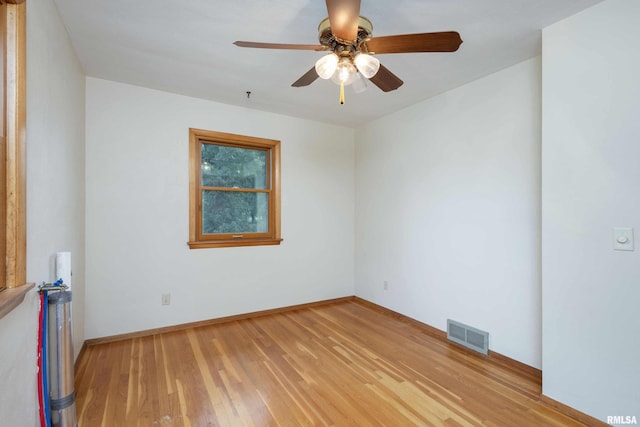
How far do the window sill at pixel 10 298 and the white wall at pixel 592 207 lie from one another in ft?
9.09

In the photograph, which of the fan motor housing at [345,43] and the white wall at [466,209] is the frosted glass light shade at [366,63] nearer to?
the fan motor housing at [345,43]

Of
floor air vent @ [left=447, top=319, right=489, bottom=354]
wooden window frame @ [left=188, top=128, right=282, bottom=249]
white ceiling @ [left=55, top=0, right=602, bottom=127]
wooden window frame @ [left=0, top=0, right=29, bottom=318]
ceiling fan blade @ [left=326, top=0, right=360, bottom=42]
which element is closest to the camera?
wooden window frame @ [left=0, top=0, right=29, bottom=318]

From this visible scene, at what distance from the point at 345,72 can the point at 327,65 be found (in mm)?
125

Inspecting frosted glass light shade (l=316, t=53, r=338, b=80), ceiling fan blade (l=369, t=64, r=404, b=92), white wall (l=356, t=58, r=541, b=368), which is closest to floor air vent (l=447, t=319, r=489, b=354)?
white wall (l=356, t=58, r=541, b=368)

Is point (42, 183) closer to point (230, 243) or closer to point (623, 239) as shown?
point (230, 243)

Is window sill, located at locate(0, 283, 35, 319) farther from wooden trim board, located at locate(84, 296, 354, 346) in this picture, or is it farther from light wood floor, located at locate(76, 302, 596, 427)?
wooden trim board, located at locate(84, 296, 354, 346)

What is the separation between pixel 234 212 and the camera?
3.49m

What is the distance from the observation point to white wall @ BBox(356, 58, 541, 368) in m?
2.33

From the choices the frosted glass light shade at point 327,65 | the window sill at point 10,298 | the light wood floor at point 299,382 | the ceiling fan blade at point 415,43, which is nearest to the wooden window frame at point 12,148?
the window sill at point 10,298

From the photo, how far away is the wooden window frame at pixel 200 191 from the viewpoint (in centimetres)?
314

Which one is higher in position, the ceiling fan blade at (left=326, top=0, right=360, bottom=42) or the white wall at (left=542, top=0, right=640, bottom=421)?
the ceiling fan blade at (left=326, top=0, right=360, bottom=42)

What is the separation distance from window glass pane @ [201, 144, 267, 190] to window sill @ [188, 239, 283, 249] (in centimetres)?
66

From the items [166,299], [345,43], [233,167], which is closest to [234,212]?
[233,167]

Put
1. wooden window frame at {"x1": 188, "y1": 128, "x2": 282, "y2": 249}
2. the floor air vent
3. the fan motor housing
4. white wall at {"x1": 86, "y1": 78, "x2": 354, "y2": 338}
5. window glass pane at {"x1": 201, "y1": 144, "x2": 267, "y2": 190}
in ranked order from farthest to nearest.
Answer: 1. window glass pane at {"x1": 201, "y1": 144, "x2": 267, "y2": 190}
2. wooden window frame at {"x1": 188, "y1": 128, "x2": 282, "y2": 249}
3. white wall at {"x1": 86, "y1": 78, "x2": 354, "y2": 338}
4. the floor air vent
5. the fan motor housing
